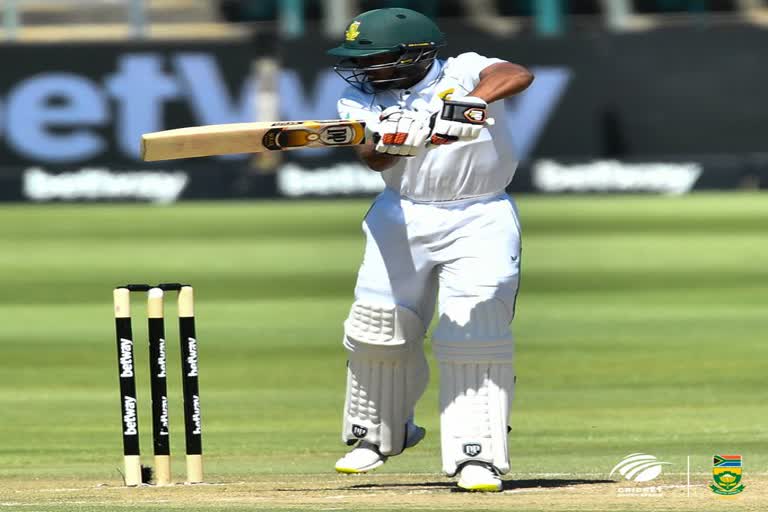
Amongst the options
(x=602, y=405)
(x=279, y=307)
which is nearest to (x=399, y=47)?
(x=602, y=405)

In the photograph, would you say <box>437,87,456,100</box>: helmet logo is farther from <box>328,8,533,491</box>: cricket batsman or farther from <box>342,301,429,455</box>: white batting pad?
<box>342,301,429,455</box>: white batting pad

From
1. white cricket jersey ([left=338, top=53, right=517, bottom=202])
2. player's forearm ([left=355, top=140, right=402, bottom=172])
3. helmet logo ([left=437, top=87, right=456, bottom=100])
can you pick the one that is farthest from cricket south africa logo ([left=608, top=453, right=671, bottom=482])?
helmet logo ([left=437, top=87, right=456, bottom=100])

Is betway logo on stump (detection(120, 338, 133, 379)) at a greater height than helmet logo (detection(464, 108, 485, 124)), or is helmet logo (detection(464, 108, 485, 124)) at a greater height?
helmet logo (detection(464, 108, 485, 124))

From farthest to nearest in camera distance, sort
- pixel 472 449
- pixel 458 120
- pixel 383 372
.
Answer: pixel 383 372 → pixel 472 449 → pixel 458 120

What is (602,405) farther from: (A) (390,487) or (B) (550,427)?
(A) (390,487)

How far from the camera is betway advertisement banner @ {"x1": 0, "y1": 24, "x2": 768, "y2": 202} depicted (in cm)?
2020

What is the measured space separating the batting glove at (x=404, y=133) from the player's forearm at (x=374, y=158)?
0.54 ft

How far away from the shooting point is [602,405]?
8.30 metres

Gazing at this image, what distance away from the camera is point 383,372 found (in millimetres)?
5949

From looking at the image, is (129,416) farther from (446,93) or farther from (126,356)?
(446,93)

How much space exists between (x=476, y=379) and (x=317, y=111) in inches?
582

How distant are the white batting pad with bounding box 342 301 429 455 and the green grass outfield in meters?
0.21

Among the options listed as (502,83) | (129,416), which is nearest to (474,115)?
(502,83)

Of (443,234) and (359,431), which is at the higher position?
(443,234)
